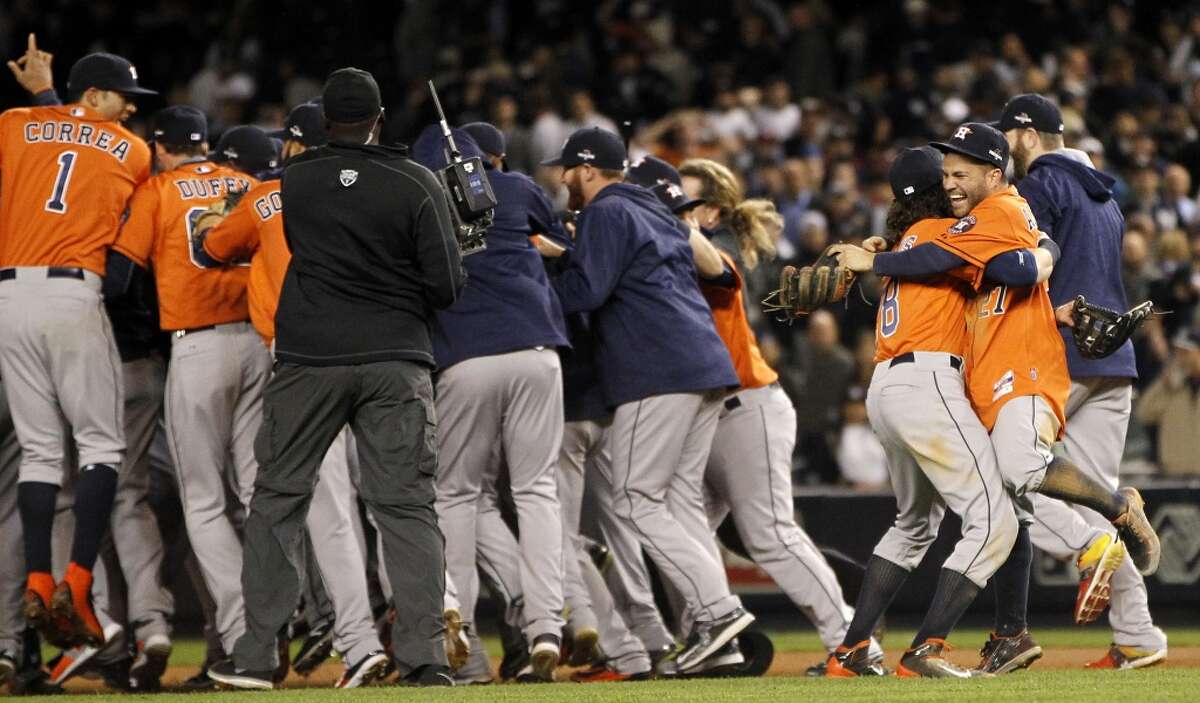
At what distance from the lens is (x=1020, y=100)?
7652 mm

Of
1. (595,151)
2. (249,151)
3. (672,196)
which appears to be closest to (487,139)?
(595,151)

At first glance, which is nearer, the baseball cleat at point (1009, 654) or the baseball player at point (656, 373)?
the baseball cleat at point (1009, 654)

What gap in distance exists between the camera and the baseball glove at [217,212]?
7.62 m

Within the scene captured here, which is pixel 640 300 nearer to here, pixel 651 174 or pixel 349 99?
pixel 651 174

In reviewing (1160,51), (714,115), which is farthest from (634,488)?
(1160,51)

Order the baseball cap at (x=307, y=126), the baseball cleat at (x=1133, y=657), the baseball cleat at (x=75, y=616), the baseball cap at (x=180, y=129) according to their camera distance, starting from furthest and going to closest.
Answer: the baseball cap at (x=180, y=129) → the baseball cap at (x=307, y=126) → the baseball cleat at (x=1133, y=657) → the baseball cleat at (x=75, y=616)

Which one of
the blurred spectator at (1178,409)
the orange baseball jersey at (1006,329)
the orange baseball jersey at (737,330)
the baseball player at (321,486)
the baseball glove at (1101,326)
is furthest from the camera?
the blurred spectator at (1178,409)

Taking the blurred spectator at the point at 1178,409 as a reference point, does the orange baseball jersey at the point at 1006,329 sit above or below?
above

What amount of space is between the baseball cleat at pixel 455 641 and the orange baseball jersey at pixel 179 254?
1.67 m

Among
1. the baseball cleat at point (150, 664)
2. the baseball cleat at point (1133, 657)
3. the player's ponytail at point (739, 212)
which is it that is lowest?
the baseball cleat at point (150, 664)

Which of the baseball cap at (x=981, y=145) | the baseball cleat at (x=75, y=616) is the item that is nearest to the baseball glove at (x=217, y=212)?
the baseball cleat at (x=75, y=616)

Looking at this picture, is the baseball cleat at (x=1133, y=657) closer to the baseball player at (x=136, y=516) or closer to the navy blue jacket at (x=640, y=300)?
the navy blue jacket at (x=640, y=300)

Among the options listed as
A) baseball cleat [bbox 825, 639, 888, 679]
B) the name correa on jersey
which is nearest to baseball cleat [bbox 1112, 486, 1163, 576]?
baseball cleat [bbox 825, 639, 888, 679]

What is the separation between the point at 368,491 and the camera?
6523 mm
